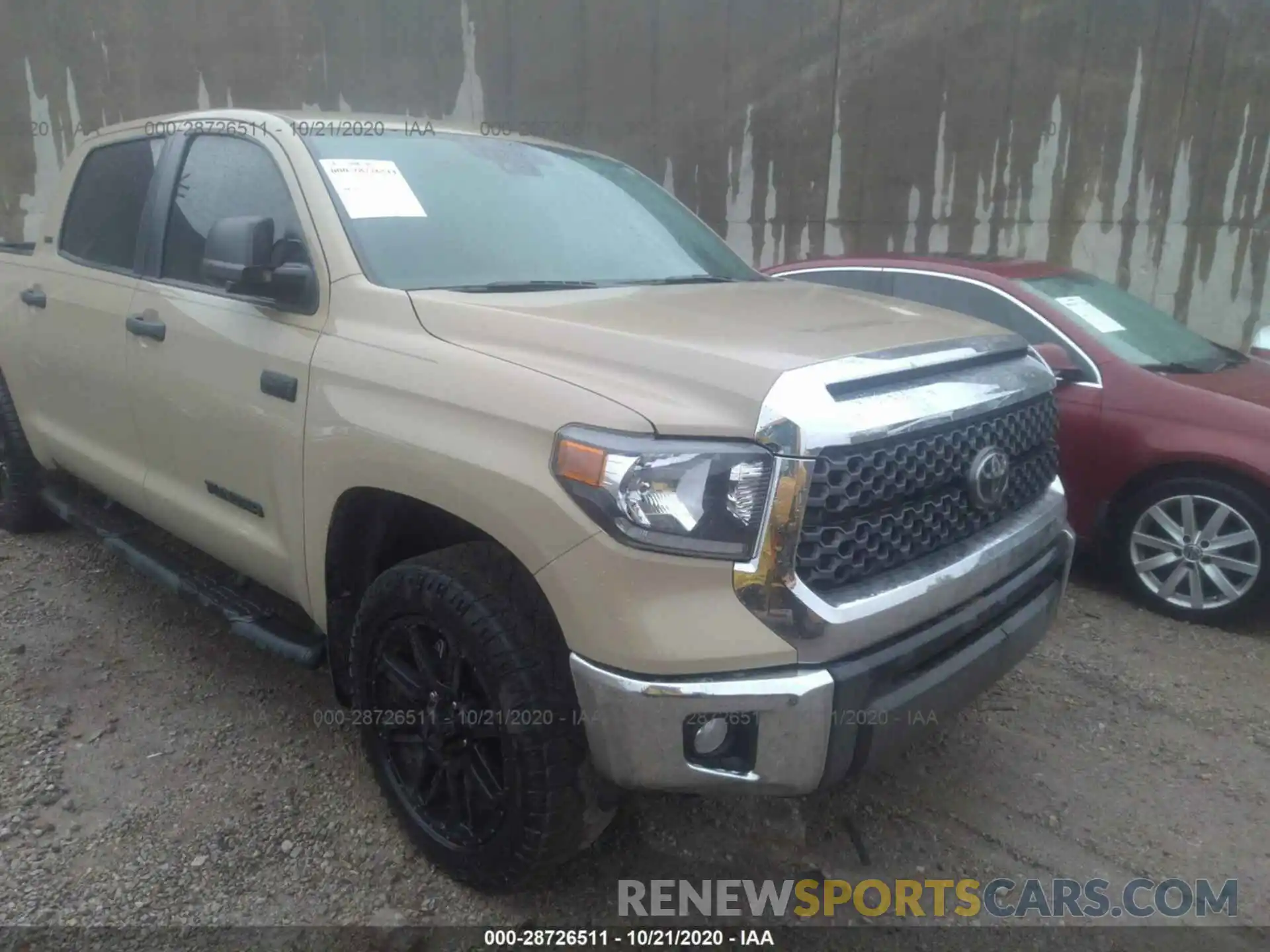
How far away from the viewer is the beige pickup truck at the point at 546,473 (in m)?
1.85

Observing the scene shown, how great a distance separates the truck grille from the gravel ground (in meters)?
0.62

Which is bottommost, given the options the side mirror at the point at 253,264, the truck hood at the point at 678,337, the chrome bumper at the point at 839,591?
the chrome bumper at the point at 839,591

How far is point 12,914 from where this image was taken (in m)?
2.30

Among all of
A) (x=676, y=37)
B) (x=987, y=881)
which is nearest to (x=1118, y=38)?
(x=676, y=37)

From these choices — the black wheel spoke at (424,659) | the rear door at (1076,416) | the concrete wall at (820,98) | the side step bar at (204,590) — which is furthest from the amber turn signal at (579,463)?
the concrete wall at (820,98)

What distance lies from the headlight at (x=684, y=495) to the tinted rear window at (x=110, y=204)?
256 centimetres

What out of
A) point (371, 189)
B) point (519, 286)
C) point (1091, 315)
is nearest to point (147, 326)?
point (371, 189)

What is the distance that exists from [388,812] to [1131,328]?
4209 mm

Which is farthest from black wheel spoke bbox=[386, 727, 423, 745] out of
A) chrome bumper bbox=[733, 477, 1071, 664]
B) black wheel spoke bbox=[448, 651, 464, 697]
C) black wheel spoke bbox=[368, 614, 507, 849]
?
chrome bumper bbox=[733, 477, 1071, 664]

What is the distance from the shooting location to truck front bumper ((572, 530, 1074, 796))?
72.7 inches

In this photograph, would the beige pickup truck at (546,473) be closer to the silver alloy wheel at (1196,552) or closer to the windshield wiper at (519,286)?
the windshield wiper at (519,286)

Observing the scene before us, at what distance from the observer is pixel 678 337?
2.14 metres

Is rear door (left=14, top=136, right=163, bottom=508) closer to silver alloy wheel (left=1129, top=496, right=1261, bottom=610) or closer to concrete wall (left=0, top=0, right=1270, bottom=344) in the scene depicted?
silver alloy wheel (left=1129, top=496, right=1261, bottom=610)

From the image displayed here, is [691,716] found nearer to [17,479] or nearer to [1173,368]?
[1173,368]
